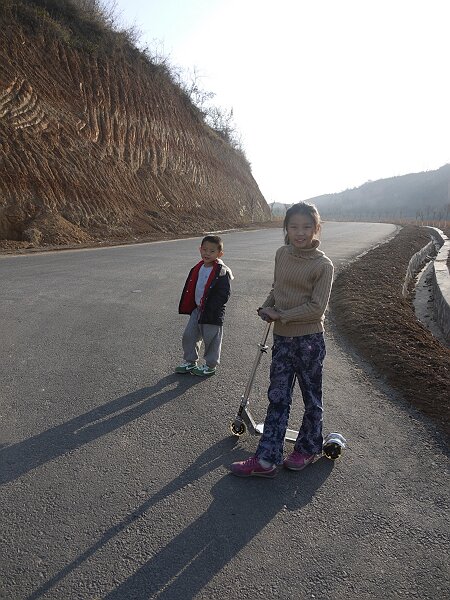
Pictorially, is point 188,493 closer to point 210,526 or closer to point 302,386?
point 210,526

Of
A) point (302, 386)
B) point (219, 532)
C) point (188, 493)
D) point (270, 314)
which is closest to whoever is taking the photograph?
point (219, 532)

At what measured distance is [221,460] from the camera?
3.22 m

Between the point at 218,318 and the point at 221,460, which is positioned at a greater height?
the point at 218,318

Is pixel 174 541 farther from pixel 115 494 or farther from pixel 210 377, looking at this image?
pixel 210 377

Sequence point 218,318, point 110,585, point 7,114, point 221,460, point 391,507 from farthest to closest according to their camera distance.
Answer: point 7,114, point 218,318, point 221,460, point 391,507, point 110,585

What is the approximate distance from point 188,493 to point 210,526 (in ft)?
1.05

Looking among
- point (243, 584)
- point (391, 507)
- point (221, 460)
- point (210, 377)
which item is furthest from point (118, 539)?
point (210, 377)

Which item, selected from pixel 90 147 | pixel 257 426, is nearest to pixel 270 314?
pixel 257 426

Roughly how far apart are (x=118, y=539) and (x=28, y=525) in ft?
1.58

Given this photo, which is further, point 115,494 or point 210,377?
point 210,377

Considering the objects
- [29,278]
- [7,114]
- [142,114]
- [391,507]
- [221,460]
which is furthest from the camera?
[142,114]

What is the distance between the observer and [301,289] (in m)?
3.21

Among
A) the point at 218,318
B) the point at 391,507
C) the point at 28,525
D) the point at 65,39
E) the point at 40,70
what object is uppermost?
the point at 65,39

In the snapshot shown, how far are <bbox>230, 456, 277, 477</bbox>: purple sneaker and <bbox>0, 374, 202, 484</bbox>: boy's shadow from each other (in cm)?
102
